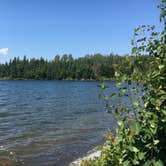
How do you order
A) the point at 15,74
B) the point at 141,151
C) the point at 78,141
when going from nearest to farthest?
the point at 141,151
the point at 78,141
the point at 15,74

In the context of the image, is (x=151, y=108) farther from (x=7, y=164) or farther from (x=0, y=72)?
(x=0, y=72)

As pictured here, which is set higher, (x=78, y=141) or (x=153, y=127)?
(x=153, y=127)

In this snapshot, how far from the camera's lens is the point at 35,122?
18031 millimetres

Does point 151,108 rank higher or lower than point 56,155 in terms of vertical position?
higher

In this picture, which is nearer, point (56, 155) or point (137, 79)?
point (137, 79)

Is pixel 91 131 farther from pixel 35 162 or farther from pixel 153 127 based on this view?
pixel 153 127

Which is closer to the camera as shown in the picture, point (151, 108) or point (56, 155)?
point (151, 108)

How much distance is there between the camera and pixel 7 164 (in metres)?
9.15

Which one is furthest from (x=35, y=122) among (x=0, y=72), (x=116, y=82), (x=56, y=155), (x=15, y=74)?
(x=0, y=72)

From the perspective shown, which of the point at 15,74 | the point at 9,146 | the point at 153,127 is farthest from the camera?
the point at 15,74

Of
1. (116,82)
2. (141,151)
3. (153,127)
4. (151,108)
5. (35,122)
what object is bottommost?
(35,122)

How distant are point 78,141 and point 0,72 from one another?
157768mm

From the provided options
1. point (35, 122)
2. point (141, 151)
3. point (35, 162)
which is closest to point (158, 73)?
point (141, 151)

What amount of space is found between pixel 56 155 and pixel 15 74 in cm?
14948
